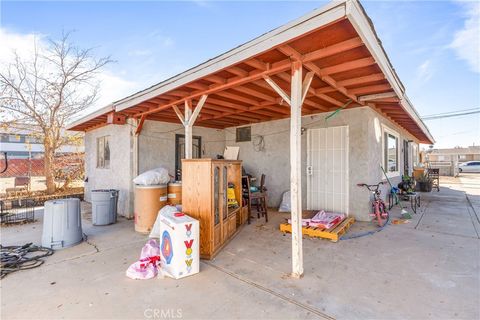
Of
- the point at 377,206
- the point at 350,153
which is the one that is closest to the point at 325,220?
the point at 377,206

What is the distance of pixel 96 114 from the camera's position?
5887 millimetres

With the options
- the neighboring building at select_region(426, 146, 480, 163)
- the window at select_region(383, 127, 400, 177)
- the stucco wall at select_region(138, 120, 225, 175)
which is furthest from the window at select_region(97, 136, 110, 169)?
the neighboring building at select_region(426, 146, 480, 163)

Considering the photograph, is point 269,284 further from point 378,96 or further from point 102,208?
point 102,208

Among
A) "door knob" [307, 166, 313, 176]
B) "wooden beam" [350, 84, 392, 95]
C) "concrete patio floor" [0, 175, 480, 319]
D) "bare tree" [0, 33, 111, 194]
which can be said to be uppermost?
"bare tree" [0, 33, 111, 194]

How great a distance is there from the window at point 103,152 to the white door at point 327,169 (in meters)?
5.87

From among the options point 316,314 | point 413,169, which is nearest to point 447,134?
point 413,169

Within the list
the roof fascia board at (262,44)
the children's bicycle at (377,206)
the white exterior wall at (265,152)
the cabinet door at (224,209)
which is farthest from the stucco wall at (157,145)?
the children's bicycle at (377,206)

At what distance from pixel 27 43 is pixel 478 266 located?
45.8 feet

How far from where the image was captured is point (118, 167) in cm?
627

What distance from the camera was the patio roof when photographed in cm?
224

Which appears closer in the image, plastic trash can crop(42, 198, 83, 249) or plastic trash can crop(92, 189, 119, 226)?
plastic trash can crop(42, 198, 83, 249)

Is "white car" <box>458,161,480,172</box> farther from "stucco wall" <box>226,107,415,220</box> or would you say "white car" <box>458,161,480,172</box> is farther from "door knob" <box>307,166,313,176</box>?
"door knob" <box>307,166,313,176</box>

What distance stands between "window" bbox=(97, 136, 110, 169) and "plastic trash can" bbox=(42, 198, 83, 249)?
333 centimetres

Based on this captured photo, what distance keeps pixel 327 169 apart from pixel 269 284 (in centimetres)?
394
